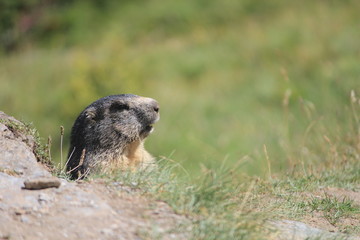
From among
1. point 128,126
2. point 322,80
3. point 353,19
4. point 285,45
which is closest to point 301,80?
point 322,80

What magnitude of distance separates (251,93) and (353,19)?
18.5 feet

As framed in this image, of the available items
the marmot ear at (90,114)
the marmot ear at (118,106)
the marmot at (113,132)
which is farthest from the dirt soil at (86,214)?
the marmot ear at (118,106)

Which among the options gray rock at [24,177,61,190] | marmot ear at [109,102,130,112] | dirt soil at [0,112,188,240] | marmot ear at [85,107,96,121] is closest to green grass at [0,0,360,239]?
marmot ear at [109,102,130,112]

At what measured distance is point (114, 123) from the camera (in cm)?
711

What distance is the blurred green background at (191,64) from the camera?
1669 cm

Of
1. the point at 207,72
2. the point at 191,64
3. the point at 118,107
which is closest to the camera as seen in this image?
the point at 118,107

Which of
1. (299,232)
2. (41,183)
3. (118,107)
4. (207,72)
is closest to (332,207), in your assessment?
(299,232)

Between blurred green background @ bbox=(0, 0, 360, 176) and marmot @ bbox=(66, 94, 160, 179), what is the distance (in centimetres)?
534

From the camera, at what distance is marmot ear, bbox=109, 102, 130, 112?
7.23 m

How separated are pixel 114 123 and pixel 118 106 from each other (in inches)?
10.3

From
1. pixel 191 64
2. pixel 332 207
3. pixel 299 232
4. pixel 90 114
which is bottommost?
pixel 191 64

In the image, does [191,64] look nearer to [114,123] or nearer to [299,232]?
[114,123]

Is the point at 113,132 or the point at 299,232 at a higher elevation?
the point at 113,132

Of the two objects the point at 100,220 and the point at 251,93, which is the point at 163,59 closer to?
the point at 251,93
